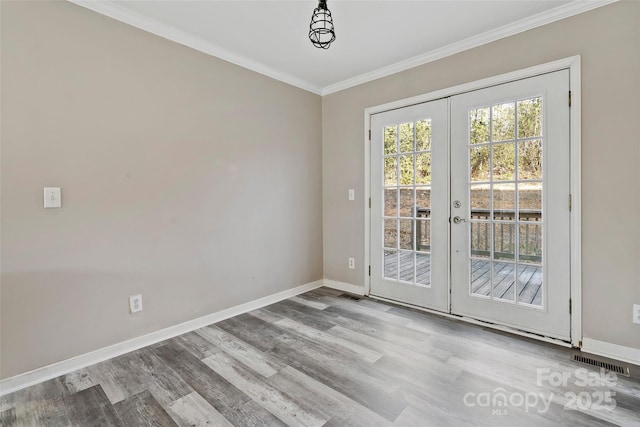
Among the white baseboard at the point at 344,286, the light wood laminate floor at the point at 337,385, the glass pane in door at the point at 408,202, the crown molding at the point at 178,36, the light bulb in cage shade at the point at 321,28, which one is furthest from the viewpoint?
the white baseboard at the point at 344,286

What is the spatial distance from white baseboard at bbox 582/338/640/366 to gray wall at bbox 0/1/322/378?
2.74 m

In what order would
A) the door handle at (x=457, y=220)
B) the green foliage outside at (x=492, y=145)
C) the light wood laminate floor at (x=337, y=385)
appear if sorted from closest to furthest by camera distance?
the light wood laminate floor at (x=337, y=385) < the green foliage outside at (x=492, y=145) < the door handle at (x=457, y=220)

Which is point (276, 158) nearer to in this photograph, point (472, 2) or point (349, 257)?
point (349, 257)

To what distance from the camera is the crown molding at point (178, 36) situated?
7.16 feet

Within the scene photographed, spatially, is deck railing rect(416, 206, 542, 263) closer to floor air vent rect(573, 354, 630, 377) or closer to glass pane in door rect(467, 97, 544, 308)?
glass pane in door rect(467, 97, 544, 308)

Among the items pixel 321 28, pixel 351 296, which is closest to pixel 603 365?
pixel 351 296

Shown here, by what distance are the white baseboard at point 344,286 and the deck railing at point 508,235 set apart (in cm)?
136

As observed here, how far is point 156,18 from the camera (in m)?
2.38

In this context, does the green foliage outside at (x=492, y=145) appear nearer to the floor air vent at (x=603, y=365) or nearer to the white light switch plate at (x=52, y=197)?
the floor air vent at (x=603, y=365)

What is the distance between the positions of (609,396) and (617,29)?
7.72 feet

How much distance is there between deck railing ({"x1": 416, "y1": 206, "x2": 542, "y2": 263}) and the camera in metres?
2.50

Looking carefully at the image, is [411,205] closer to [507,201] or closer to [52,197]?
[507,201]

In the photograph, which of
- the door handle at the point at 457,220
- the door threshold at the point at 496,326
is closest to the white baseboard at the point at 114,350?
the door threshold at the point at 496,326

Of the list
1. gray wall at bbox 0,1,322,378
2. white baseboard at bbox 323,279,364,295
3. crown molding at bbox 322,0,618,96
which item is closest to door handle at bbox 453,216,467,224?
white baseboard at bbox 323,279,364,295
